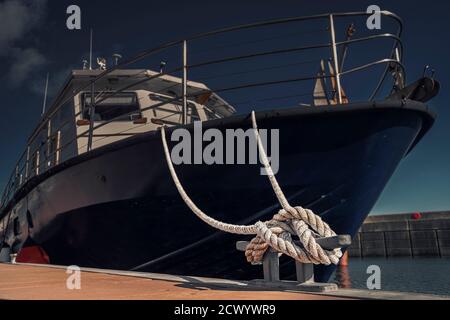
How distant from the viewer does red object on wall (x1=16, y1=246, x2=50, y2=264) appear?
5.84 metres

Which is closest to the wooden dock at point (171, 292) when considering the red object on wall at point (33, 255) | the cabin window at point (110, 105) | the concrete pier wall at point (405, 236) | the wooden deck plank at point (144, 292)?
the wooden deck plank at point (144, 292)

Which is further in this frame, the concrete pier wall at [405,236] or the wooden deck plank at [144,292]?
the concrete pier wall at [405,236]

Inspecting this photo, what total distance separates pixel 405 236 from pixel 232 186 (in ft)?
87.9

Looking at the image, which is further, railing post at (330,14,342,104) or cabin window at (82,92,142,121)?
cabin window at (82,92,142,121)

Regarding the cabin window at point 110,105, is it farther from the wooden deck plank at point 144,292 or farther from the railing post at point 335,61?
the wooden deck plank at point 144,292

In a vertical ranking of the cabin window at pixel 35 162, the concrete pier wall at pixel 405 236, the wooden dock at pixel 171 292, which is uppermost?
the cabin window at pixel 35 162

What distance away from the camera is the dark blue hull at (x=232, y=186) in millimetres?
3656

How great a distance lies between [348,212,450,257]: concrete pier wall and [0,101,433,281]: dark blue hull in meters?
25.3

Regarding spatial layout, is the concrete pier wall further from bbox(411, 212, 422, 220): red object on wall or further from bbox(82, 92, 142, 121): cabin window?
bbox(82, 92, 142, 121): cabin window

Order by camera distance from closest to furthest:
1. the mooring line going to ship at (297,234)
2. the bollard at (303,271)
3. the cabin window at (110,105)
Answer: the bollard at (303,271) → the mooring line going to ship at (297,234) → the cabin window at (110,105)

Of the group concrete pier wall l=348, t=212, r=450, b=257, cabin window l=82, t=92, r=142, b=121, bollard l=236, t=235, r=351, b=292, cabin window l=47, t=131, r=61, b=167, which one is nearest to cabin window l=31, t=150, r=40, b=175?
cabin window l=47, t=131, r=61, b=167

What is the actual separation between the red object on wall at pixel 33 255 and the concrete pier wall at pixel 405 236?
85.5 ft
